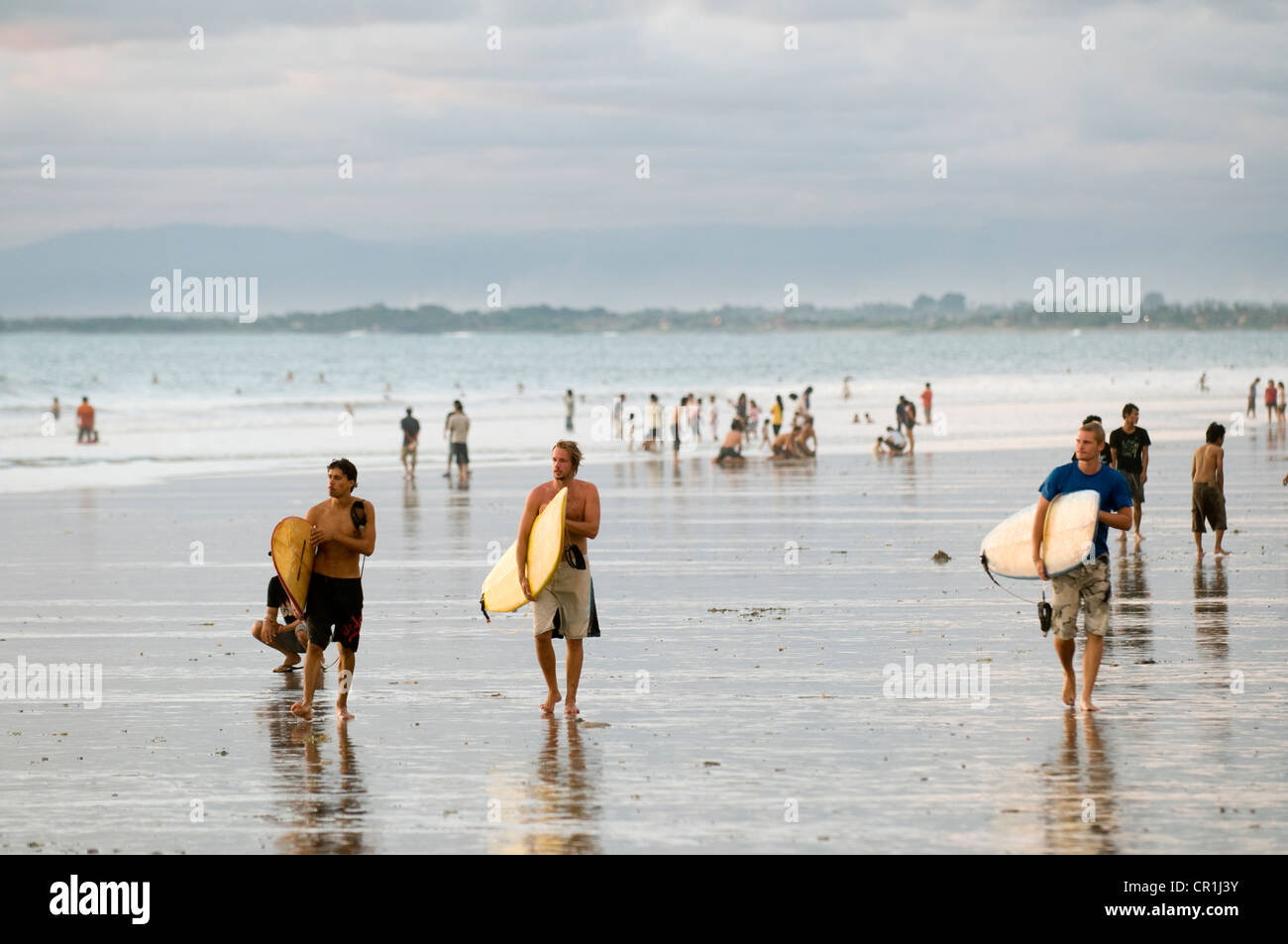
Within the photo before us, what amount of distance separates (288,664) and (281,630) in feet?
0.93

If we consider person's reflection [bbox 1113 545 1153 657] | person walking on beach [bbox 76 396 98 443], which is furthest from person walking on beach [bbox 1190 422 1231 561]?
person walking on beach [bbox 76 396 98 443]

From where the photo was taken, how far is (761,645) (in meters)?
12.5

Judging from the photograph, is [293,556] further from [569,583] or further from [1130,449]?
[1130,449]

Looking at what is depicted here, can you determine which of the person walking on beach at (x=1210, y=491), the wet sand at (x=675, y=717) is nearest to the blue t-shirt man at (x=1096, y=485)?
the wet sand at (x=675, y=717)

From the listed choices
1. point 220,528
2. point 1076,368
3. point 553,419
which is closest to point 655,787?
point 220,528

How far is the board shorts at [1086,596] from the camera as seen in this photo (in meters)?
10.0

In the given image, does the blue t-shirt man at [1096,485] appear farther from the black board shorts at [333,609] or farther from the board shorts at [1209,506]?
the board shorts at [1209,506]

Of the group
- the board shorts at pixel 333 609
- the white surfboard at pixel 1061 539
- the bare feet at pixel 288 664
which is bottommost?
the bare feet at pixel 288 664

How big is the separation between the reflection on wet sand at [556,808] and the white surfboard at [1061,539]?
3257mm

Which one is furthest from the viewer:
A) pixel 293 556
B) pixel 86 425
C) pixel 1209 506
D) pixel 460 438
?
pixel 86 425

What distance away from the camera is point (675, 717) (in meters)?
9.98

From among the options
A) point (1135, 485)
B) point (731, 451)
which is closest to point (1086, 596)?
point (1135, 485)
